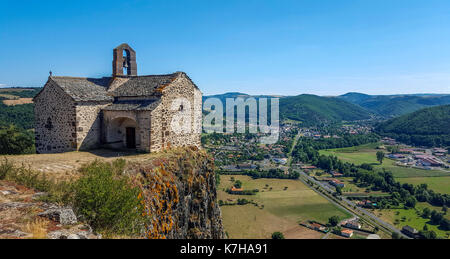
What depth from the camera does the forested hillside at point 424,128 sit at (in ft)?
389

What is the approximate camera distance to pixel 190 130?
1931 centimetres

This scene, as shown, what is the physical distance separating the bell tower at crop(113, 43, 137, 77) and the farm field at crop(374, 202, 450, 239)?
54.1 meters

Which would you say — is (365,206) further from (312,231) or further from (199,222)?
(199,222)

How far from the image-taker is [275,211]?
53.8 metres

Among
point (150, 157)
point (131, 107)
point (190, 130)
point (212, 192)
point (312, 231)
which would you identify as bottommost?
point (312, 231)

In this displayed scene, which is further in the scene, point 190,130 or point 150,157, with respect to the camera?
point 190,130

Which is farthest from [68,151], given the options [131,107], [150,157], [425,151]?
[425,151]

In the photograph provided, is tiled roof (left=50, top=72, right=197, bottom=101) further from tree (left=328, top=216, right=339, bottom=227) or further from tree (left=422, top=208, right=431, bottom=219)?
tree (left=422, top=208, right=431, bottom=219)

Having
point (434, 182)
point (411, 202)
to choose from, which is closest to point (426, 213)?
point (411, 202)

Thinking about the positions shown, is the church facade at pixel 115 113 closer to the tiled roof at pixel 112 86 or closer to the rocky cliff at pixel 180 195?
the tiled roof at pixel 112 86

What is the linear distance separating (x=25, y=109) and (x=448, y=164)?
406ft

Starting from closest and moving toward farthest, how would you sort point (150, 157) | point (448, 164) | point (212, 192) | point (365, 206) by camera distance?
1. point (150, 157)
2. point (212, 192)
3. point (365, 206)
4. point (448, 164)

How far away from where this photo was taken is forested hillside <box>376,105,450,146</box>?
118531 millimetres

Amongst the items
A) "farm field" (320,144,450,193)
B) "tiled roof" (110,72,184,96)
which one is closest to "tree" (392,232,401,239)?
"farm field" (320,144,450,193)
